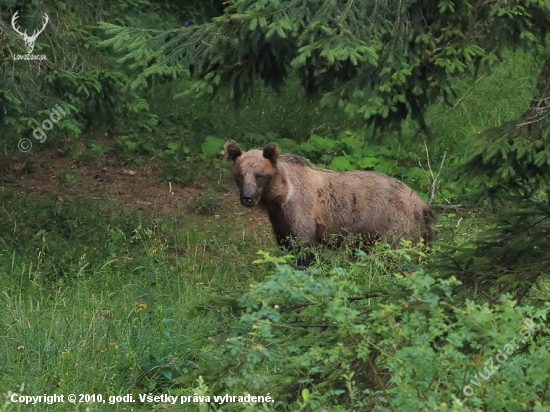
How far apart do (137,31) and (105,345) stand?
2272 millimetres

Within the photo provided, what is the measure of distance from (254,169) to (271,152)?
23cm


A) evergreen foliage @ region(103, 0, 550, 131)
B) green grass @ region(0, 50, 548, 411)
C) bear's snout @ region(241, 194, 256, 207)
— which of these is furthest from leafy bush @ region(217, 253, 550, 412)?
bear's snout @ region(241, 194, 256, 207)

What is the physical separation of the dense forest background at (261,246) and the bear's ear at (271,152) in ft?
3.22

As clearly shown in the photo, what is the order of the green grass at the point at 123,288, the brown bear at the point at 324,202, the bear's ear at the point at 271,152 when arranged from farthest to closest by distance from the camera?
1. the brown bear at the point at 324,202
2. the bear's ear at the point at 271,152
3. the green grass at the point at 123,288

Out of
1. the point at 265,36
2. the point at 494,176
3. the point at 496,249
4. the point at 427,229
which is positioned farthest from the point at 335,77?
the point at 427,229

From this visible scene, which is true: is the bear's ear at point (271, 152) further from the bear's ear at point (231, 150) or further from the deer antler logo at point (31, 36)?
the deer antler logo at point (31, 36)

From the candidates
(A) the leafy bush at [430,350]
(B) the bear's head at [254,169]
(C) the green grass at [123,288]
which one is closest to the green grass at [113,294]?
(C) the green grass at [123,288]

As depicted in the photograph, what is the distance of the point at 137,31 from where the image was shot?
24.2ft

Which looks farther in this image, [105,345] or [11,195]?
[11,195]

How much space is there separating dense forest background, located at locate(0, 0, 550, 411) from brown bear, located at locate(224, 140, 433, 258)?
20.1 inches

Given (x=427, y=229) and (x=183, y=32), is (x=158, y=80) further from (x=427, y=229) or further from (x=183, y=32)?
(x=427, y=229)

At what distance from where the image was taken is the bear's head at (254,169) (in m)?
9.66

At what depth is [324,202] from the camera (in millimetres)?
10148

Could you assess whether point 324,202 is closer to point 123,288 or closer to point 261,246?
point 261,246
